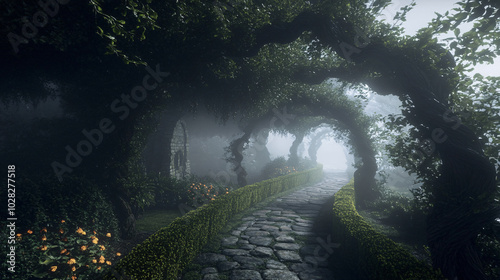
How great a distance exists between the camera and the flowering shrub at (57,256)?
418cm

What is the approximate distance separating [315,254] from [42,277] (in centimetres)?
559

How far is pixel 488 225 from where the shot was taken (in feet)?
13.2

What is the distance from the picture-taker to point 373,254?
412cm

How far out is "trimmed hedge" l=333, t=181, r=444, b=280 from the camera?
3.36 meters

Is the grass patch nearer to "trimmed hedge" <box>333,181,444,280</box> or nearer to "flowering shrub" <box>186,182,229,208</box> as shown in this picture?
"flowering shrub" <box>186,182,229,208</box>

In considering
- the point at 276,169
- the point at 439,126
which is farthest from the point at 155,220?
the point at 276,169

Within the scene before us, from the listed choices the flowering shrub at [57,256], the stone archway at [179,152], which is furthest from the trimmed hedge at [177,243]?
the stone archway at [179,152]

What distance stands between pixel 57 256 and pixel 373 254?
573 centimetres

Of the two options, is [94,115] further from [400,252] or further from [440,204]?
[440,204]

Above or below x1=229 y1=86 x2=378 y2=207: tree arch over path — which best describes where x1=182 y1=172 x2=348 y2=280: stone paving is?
below

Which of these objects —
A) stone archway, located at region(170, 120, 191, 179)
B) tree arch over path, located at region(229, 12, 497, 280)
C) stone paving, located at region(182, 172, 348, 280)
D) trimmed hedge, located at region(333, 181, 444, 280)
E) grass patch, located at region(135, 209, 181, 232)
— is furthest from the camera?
stone archway, located at region(170, 120, 191, 179)

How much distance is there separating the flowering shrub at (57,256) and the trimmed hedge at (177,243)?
1201 millimetres

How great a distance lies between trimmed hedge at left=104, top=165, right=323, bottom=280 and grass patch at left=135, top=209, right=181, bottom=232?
1.92 metres

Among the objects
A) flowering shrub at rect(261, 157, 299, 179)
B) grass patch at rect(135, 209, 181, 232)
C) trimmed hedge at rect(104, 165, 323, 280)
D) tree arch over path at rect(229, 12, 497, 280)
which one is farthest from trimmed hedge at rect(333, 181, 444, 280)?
flowering shrub at rect(261, 157, 299, 179)
